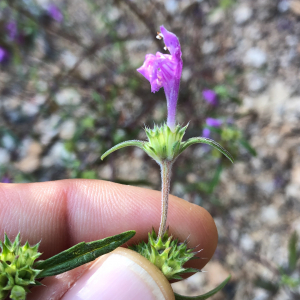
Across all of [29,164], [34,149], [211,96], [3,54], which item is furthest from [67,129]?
[211,96]

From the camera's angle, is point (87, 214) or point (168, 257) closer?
point (168, 257)

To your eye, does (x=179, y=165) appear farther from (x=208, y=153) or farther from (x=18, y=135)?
(x=18, y=135)

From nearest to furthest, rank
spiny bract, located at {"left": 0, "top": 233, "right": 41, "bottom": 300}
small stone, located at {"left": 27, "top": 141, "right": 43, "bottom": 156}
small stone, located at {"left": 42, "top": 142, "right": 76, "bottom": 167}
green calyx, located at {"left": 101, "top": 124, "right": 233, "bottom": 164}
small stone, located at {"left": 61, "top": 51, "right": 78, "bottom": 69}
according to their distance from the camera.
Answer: spiny bract, located at {"left": 0, "top": 233, "right": 41, "bottom": 300} < green calyx, located at {"left": 101, "top": 124, "right": 233, "bottom": 164} < small stone, located at {"left": 42, "top": 142, "right": 76, "bottom": 167} < small stone, located at {"left": 27, "top": 141, "right": 43, "bottom": 156} < small stone, located at {"left": 61, "top": 51, "right": 78, "bottom": 69}

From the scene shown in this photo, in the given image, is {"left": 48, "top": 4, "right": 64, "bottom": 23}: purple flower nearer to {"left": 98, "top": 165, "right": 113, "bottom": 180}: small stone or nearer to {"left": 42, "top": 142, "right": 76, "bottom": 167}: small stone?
{"left": 42, "top": 142, "right": 76, "bottom": 167}: small stone

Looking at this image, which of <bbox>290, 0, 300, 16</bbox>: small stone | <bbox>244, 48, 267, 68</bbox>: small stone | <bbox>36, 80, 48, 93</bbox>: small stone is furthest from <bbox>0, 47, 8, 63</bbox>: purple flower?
<bbox>290, 0, 300, 16</bbox>: small stone

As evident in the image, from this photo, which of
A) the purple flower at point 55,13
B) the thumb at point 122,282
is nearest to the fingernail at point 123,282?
the thumb at point 122,282

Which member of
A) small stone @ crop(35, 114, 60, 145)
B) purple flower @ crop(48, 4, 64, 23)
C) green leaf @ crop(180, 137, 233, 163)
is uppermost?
purple flower @ crop(48, 4, 64, 23)

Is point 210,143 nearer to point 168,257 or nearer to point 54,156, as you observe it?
point 168,257

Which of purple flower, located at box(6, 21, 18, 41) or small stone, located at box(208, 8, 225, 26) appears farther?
purple flower, located at box(6, 21, 18, 41)
